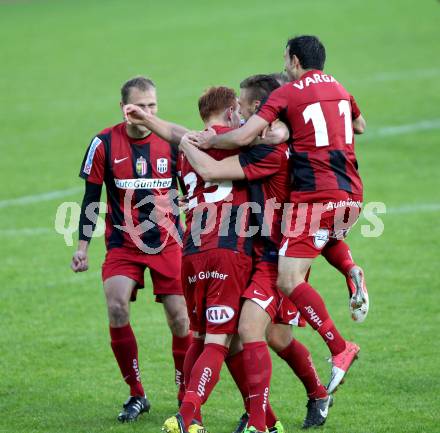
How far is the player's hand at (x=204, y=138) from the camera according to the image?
6613 mm

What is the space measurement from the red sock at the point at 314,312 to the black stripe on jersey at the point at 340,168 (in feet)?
2.30

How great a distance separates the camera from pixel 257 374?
260 inches

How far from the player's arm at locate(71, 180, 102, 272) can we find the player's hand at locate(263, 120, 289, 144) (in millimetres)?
1672

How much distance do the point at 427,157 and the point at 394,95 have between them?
5.88m

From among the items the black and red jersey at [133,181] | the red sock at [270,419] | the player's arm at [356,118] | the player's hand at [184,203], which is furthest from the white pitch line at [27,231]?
the red sock at [270,419]

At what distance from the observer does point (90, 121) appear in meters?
22.4

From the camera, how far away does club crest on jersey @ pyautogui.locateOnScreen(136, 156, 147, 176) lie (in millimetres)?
7789

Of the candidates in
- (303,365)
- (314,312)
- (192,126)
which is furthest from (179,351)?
(192,126)

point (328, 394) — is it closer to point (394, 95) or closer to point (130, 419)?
point (130, 419)

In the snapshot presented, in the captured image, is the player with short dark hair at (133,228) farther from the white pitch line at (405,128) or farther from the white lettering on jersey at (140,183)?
the white pitch line at (405,128)

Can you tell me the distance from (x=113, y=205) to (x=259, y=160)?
1710mm

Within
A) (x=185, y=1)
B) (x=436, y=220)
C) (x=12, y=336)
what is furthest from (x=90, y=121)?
(x=185, y=1)

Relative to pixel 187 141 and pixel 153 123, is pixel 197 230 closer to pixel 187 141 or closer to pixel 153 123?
pixel 187 141

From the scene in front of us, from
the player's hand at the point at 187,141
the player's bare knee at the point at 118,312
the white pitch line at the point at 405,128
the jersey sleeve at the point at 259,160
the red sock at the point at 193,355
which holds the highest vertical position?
the white pitch line at the point at 405,128
